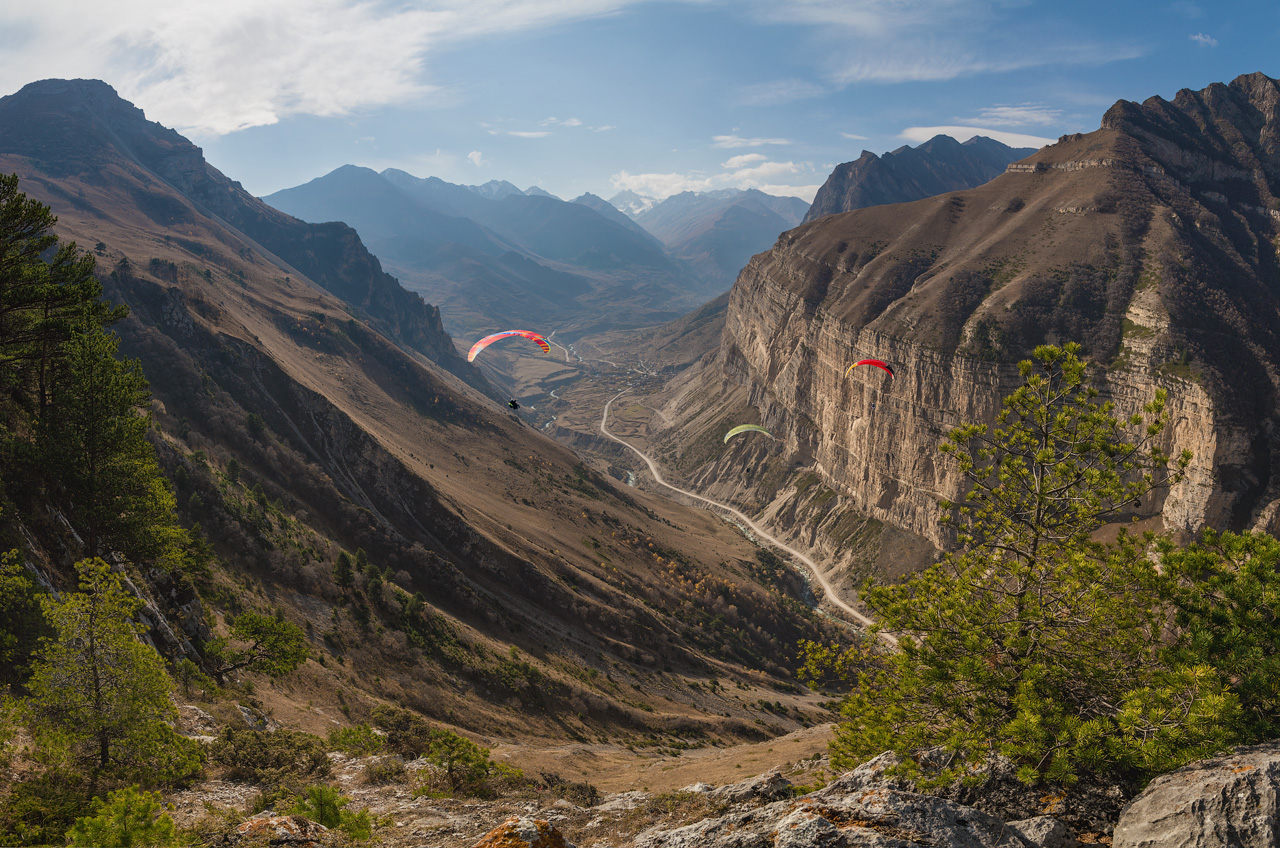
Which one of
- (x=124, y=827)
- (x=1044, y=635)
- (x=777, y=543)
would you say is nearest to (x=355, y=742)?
(x=124, y=827)

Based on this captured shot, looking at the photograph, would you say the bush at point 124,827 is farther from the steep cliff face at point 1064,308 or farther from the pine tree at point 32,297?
the steep cliff face at point 1064,308

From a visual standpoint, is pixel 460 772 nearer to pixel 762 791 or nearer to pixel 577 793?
pixel 577 793

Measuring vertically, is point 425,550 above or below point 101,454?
below

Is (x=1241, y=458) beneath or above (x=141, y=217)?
beneath

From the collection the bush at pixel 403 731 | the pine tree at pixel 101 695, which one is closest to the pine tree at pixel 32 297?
the pine tree at pixel 101 695

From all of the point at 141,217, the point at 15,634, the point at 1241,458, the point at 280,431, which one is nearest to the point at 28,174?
the point at 141,217

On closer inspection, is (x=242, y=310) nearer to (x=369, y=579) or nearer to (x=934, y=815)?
(x=369, y=579)
